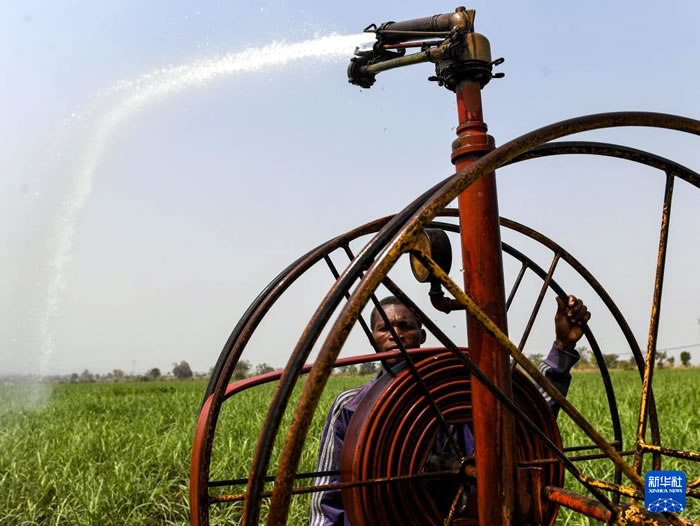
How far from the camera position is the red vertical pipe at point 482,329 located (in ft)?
4.78

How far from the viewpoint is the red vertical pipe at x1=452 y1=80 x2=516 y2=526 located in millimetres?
1458

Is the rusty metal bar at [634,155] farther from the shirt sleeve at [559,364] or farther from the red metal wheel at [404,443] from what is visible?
the shirt sleeve at [559,364]

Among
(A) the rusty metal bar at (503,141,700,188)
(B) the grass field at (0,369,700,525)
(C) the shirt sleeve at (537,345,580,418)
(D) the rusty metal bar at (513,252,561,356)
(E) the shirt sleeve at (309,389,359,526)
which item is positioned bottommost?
(B) the grass field at (0,369,700,525)

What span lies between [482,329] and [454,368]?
50 centimetres

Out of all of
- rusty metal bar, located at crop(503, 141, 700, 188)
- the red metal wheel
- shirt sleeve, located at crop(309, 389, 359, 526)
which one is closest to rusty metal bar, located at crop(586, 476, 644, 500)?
the red metal wheel

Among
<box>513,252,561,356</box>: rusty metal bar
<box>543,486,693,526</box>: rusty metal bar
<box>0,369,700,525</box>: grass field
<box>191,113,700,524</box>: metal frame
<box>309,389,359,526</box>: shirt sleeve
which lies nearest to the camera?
<box>191,113,700,524</box>: metal frame

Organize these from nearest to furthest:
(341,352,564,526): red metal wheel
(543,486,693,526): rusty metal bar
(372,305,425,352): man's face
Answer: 1. (543,486,693,526): rusty metal bar
2. (341,352,564,526): red metal wheel
3. (372,305,425,352): man's face

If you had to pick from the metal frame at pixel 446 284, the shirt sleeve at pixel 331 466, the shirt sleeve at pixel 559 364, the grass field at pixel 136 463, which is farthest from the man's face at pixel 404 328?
the grass field at pixel 136 463

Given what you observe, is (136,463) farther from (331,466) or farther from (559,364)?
(559,364)

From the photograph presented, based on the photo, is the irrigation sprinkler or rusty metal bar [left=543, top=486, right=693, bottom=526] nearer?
the irrigation sprinkler

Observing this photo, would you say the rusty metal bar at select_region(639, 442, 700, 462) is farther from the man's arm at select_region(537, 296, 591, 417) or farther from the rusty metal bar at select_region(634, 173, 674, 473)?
the man's arm at select_region(537, 296, 591, 417)

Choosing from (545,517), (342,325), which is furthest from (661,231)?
(342,325)

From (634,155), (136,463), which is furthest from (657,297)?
(136,463)

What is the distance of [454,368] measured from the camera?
1.96 m
